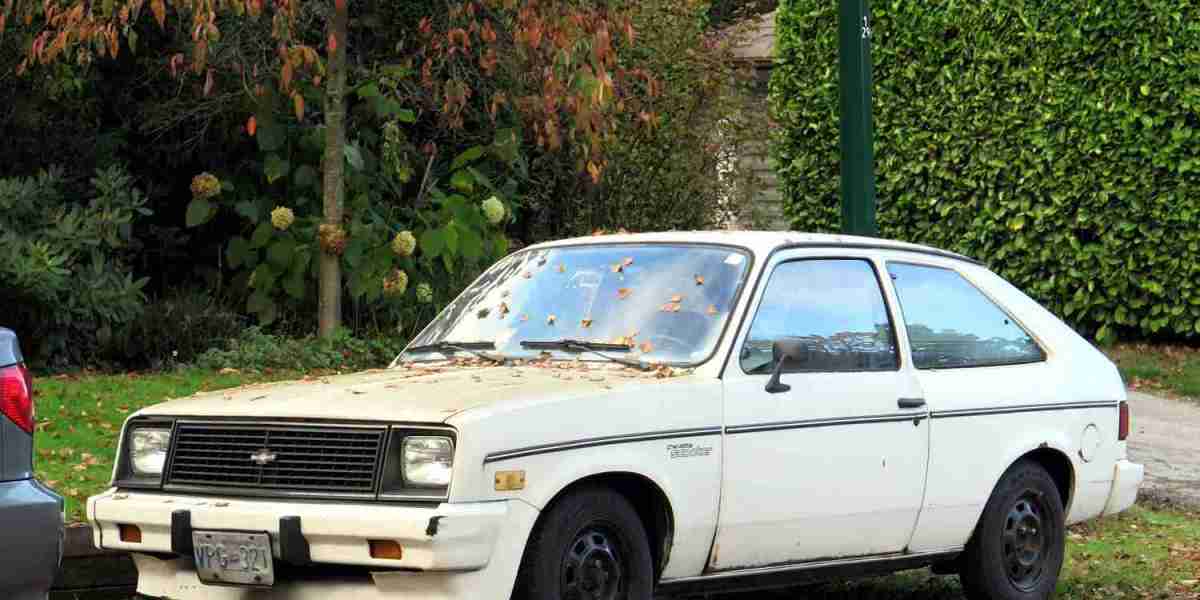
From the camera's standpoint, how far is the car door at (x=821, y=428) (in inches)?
275

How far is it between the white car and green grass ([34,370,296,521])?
222cm

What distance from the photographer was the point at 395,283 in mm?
15016

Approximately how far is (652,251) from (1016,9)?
10.5 m

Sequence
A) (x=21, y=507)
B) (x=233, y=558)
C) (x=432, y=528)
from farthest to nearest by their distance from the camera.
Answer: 1. (x=233, y=558)
2. (x=432, y=528)
3. (x=21, y=507)

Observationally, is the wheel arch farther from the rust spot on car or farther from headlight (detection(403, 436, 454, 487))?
the rust spot on car

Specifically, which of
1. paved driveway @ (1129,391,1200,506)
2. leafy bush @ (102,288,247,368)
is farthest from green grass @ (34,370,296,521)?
paved driveway @ (1129,391,1200,506)

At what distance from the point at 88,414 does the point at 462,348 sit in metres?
4.47

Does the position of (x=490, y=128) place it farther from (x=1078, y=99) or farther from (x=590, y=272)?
(x=590, y=272)

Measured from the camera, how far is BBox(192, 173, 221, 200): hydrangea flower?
15266mm

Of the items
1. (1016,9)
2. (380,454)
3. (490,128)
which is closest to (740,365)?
(380,454)

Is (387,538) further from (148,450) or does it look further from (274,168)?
(274,168)

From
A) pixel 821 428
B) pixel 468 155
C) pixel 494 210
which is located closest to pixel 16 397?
pixel 821 428

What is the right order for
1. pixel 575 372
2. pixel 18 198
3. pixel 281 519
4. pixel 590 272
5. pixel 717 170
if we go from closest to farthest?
pixel 281 519
pixel 575 372
pixel 590 272
pixel 18 198
pixel 717 170

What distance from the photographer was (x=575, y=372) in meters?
6.93
